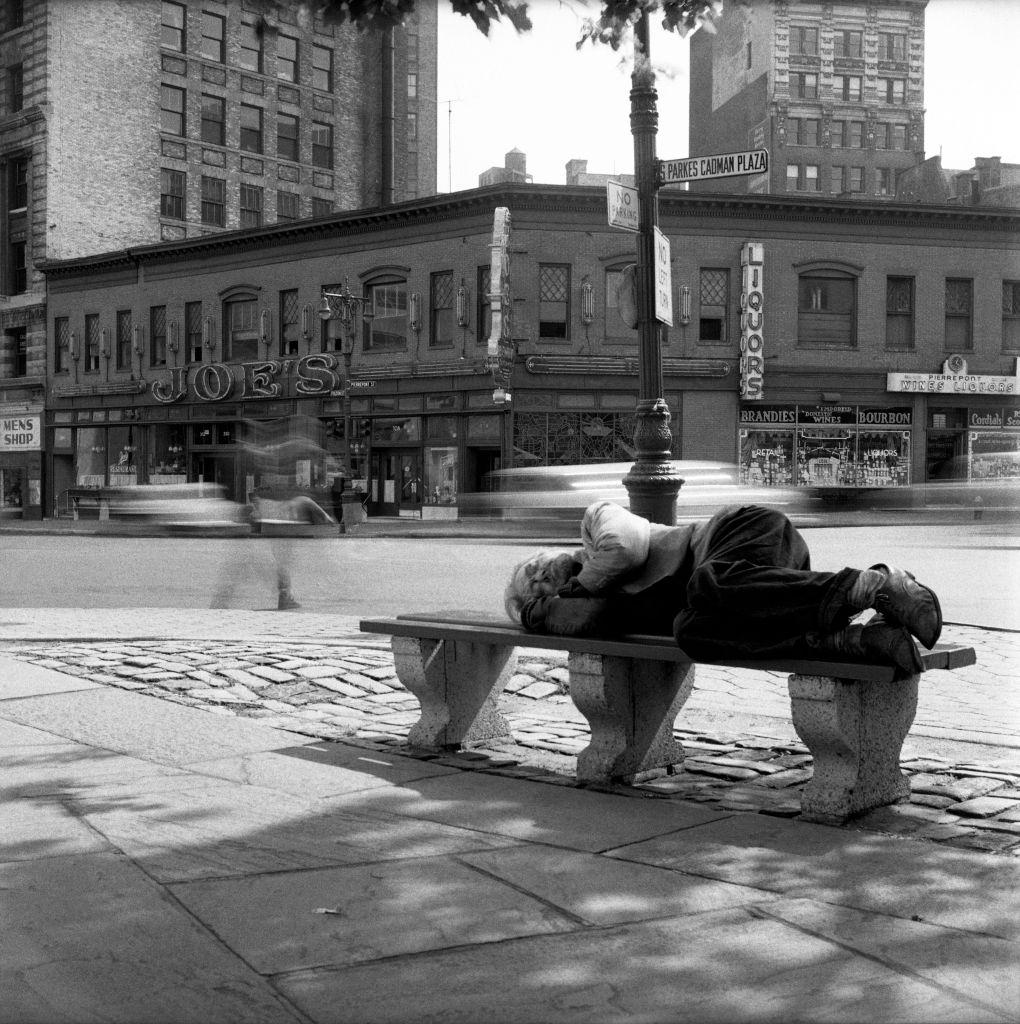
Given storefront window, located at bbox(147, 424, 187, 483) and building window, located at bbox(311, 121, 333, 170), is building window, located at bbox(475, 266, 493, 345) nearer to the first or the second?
storefront window, located at bbox(147, 424, 187, 483)

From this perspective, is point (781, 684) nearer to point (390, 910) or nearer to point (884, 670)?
point (884, 670)

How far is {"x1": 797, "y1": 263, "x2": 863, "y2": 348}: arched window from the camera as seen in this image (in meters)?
33.0

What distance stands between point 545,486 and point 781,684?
12351mm

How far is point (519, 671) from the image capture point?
8.30 metres

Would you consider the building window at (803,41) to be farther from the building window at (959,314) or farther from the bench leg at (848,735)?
the bench leg at (848,735)

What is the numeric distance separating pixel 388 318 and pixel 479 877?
3178 cm

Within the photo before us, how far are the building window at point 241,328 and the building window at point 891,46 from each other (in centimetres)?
3719

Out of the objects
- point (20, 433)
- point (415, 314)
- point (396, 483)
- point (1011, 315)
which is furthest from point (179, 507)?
point (1011, 315)

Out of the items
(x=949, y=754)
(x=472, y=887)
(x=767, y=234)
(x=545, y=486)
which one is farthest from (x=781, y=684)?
(x=767, y=234)

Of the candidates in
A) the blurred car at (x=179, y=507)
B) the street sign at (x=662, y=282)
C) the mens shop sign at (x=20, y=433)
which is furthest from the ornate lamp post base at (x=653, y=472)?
the mens shop sign at (x=20, y=433)

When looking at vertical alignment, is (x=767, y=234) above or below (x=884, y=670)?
above

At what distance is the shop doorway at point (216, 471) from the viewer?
126ft

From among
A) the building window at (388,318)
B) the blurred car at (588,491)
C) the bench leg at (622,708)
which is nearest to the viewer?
the bench leg at (622,708)

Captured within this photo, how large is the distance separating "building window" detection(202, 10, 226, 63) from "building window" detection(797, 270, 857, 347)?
22.5 metres
